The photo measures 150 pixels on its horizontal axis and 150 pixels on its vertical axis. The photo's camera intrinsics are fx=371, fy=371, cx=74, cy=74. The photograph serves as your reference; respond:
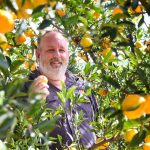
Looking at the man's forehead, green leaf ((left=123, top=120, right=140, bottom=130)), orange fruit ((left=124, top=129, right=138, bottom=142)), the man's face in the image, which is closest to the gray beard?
the man's face

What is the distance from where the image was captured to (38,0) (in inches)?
42.3

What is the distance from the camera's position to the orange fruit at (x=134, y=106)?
101 centimetres

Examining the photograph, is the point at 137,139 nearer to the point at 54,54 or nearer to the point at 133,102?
the point at 133,102

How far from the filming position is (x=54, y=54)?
3.24 metres

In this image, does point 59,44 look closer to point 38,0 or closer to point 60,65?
point 60,65

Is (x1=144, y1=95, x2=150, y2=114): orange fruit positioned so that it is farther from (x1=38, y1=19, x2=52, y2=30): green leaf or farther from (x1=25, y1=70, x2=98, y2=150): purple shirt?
(x1=25, y1=70, x2=98, y2=150): purple shirt

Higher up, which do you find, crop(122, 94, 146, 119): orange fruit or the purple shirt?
the purple shirt

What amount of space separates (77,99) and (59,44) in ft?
4.00

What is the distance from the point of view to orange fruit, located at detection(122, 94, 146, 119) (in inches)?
39.6

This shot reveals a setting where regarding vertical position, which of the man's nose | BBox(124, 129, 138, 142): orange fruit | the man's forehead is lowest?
BBox(124, 129, 138, 142): orange fruit

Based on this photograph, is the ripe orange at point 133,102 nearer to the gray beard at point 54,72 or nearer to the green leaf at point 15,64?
the green leaf at point 15,64

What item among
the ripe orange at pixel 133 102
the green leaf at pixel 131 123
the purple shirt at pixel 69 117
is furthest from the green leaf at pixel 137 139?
the purple shirt at pixel 69 117

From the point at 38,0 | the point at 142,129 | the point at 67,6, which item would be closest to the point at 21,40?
the point at 67,6

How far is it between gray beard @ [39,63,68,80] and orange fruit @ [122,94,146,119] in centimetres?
211
